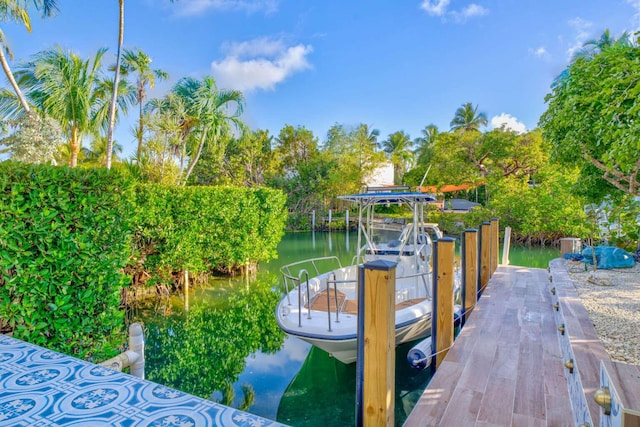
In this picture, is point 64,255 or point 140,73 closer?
point 64,255

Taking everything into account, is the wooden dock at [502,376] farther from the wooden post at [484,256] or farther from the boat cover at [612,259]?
the boat cover at [612,259]

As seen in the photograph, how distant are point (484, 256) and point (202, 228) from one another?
6.18m

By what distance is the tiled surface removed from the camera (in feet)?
5.69

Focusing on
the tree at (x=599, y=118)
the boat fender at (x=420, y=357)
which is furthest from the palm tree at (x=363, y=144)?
the boat fender at (x=420, y=357)

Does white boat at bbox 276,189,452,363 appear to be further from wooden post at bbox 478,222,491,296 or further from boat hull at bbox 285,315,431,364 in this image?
wooden post at bbox 478,222,491,296

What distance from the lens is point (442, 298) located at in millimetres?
3566

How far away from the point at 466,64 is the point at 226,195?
11062 mm

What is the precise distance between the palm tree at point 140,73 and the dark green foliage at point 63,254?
343 inches

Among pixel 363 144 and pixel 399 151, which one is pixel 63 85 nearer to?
pixel 363 144

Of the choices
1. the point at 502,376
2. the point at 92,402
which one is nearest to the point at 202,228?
the point at 92,402

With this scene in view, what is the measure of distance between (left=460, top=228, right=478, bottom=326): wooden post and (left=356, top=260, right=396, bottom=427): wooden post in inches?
99.6

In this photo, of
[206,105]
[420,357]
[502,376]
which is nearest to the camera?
[502,376]

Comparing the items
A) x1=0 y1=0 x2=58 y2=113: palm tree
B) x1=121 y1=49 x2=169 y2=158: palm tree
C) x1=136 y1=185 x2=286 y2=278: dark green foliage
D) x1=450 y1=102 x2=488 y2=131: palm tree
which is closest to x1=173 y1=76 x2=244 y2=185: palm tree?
x1=121 y1=49 x2=169 y2=158: palm tree

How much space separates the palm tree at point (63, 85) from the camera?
8859mm
